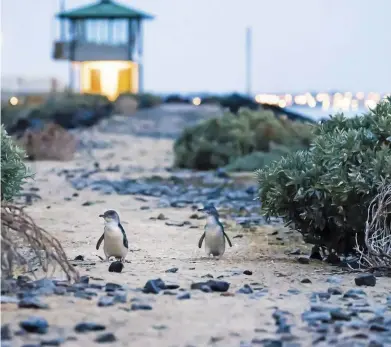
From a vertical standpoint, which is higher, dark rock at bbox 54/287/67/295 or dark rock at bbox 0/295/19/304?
dark rock at bbox 0/295/19/304

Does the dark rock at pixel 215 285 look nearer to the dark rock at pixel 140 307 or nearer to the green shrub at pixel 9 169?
the dark rock at pixel 140 307

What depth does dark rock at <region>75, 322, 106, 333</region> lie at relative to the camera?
18.5ft

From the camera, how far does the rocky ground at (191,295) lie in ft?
18.5

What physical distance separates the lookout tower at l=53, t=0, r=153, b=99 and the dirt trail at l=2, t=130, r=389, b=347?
121 ft

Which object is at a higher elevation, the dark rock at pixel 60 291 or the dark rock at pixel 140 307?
the dark rock at pixel 60 291

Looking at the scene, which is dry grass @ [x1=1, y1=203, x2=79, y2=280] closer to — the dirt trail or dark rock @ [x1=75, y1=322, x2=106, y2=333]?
the dirt trail

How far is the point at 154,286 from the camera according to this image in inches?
266

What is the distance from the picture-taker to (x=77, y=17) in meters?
50.9

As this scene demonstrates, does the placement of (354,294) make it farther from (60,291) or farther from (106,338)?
(106,338)

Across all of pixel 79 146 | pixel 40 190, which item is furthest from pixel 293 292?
pixel 79 146

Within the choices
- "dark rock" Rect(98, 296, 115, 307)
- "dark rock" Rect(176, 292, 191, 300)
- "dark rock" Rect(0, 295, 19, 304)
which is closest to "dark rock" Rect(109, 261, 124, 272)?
"dark rock" Rect(176, 292, 191, 300)

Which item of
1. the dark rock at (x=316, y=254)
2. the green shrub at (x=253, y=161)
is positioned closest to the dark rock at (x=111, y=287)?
the dark rock at (x=316, y=254)

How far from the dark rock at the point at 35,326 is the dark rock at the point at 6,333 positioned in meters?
0.08

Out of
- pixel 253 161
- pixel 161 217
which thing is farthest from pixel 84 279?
pixel 253 161
